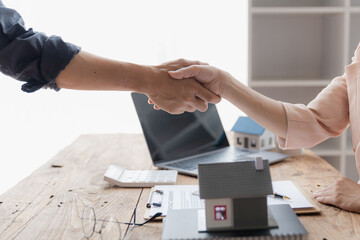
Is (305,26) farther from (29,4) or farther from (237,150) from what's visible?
(29,4)

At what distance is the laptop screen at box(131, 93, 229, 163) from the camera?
1657mm

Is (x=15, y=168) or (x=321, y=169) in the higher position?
(x=321, y=169)

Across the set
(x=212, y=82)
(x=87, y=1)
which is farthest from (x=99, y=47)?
(x=212, y=82)

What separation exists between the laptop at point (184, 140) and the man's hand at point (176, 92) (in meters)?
0.14

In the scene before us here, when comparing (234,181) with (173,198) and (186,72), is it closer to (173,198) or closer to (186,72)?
(173,198)

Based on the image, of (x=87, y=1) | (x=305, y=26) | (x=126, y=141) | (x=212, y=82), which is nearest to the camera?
(x=212, y=82)

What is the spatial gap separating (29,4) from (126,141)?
138 cm

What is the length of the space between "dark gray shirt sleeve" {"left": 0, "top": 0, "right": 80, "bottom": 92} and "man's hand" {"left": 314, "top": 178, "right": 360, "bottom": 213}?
83 centimetres

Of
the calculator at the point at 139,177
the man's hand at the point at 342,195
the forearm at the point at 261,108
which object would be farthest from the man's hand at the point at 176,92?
the man's hand at the point at 342,195

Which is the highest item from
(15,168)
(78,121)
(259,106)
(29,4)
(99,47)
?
(29,4)

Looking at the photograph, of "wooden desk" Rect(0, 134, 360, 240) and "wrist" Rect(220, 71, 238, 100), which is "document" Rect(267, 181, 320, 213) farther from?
"wrist" Rect(220, 71, 238, 100)

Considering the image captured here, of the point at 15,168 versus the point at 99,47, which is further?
the point at 15,168

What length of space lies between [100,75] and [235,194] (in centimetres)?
70

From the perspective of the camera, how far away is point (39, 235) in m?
0.96
